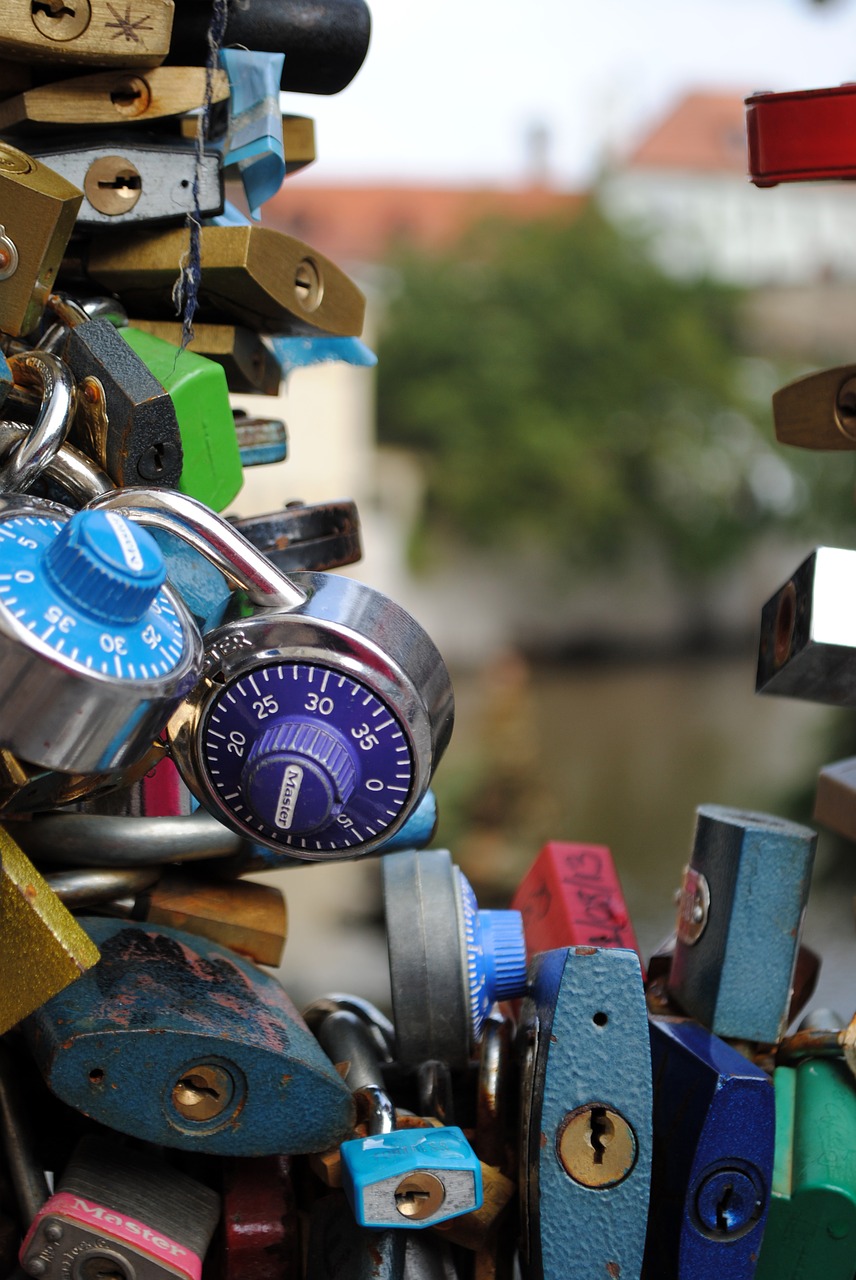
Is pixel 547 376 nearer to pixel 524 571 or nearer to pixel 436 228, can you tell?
pixel 524 571

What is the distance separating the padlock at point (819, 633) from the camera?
2.52 feet

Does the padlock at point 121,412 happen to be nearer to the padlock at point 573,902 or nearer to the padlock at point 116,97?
the padlock at point 116,97

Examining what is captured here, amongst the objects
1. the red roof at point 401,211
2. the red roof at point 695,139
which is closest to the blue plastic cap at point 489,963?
the red roof at point 401,211

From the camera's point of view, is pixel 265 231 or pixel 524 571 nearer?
pixel 265 231

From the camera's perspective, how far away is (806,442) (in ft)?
3.18

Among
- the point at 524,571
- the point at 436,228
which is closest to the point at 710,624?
the point at 524,571

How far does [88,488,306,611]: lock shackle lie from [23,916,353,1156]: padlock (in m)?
0.25

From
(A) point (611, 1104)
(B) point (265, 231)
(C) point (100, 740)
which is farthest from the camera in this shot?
(B) point (265, 231)

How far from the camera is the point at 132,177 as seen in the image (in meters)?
0.89

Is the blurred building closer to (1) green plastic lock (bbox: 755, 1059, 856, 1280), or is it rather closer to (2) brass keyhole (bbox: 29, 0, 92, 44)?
(2) brass keyhole (bbox: 29, 0, 92, 44)

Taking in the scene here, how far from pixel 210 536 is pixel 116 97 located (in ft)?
1.21

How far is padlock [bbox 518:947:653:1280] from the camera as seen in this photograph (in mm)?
747

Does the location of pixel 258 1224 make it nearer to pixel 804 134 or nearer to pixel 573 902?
pixel 573 902

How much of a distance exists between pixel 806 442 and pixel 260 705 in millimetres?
483
